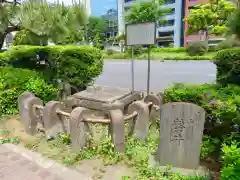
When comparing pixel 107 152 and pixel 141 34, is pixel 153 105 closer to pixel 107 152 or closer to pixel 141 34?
pixel 107 152

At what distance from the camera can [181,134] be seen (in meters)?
2.59

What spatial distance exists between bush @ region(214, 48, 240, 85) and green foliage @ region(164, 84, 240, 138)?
0.19 m

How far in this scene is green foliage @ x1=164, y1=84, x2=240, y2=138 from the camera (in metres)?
2.28

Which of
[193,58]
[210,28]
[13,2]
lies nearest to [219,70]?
[13,2]

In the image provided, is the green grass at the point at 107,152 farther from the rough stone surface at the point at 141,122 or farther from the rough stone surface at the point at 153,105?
the rough stone surface at the point at 153,105

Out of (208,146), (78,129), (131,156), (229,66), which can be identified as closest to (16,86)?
(78,129)

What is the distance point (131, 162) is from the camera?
9.54 feet

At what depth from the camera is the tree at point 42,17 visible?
4.46 meters

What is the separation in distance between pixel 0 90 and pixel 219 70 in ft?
14.3

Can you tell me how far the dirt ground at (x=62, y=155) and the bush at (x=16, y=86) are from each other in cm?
38

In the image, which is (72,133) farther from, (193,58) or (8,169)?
(193,58)

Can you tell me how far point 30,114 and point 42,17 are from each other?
2.04 m

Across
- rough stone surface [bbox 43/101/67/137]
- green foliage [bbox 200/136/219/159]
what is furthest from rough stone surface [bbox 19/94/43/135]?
green foliage [bbox 200/136/219/159]

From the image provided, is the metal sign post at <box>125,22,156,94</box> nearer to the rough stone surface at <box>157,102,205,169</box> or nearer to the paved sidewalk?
the rough stone surface at <box>157,102,205,169</box>
